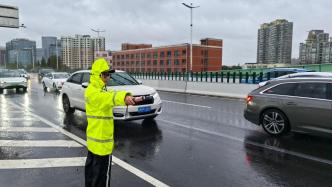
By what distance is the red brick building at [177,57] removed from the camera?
109312 millimetres

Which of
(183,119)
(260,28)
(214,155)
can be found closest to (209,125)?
(183,119)

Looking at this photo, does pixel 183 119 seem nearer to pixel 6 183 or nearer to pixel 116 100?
pixel 6 183

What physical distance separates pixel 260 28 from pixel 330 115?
80.4m

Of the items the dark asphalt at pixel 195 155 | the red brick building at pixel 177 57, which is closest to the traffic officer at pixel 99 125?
the dark asphalt at pixel 195 155

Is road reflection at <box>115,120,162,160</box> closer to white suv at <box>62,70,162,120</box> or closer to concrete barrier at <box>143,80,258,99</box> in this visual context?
white suv at <box>62,70,162,120</box>

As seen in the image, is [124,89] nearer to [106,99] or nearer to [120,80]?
[120,80]

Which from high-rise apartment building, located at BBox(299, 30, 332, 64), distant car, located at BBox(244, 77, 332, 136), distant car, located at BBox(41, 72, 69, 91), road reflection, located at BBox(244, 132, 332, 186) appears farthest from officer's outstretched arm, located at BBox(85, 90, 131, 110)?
high-rise apartment building, located at BBox(299, 30, 332, 64)

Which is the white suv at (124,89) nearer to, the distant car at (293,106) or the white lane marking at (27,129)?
the white lane marking at (27,129)

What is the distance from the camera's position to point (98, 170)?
3439 mm

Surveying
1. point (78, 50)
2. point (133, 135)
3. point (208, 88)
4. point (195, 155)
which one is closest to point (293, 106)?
point (195, 155)

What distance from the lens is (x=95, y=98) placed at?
322 cm

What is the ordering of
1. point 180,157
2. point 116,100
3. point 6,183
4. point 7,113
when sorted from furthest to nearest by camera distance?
point 7,113 → point 180,157 → point 6,183 → point 116,100

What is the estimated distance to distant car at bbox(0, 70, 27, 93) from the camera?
20.8 metres

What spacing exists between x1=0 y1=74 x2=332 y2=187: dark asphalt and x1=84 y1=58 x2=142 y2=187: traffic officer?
0.97 meters
